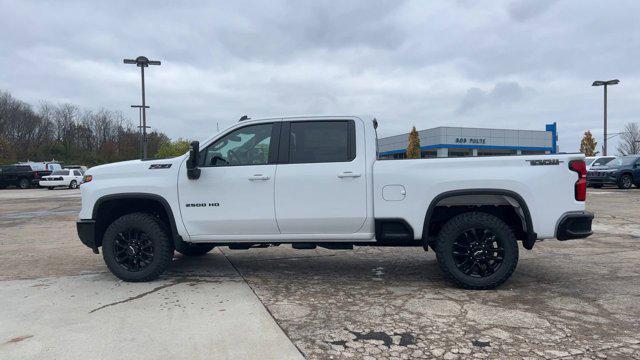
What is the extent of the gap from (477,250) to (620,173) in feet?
65.5

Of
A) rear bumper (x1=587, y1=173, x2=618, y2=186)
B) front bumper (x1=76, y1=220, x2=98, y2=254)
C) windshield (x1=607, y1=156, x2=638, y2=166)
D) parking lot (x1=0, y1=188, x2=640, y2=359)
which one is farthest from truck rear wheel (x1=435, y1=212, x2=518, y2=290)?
windshield (x1=607, y1=156, x2=638, y2=166)

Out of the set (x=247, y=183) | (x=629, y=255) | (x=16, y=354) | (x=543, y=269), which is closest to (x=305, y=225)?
(x=247, y=183)

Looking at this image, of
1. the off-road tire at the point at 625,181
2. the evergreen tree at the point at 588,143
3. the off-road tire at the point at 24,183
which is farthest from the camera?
the evergreen tree at the point at 588,143

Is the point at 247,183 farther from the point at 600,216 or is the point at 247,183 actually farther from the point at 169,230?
the point at 600,216

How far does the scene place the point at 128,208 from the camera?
18.7ft

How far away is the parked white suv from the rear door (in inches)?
1207

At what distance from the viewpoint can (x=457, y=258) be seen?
4965mm

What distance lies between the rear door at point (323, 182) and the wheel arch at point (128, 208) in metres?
1.33

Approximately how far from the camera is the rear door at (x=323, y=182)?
197 inches

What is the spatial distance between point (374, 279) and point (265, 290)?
1.34m

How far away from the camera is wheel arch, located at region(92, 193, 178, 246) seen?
5316mm

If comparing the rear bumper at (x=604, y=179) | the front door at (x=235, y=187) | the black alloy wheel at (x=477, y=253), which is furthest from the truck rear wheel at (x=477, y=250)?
the rear bumper at (x=604, y=179)

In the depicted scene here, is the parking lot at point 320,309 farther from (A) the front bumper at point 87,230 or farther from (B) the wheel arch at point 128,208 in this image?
(B) the wheel arch at point 128,208

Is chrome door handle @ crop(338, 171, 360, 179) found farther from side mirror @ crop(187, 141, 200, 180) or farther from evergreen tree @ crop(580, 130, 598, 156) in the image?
evergreen tree @ crop(580, 130, 598, 156)
